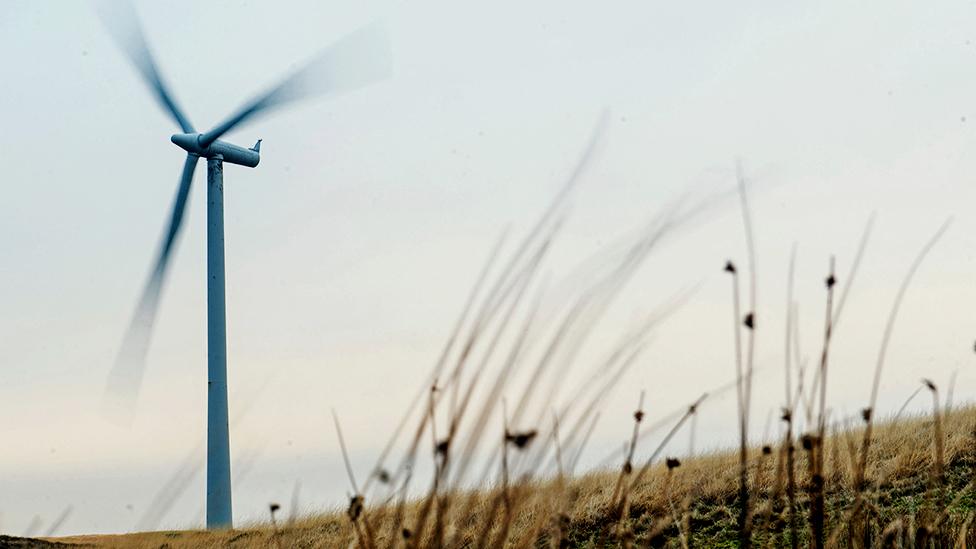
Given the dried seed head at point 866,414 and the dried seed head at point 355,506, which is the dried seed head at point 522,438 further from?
the dried seed head at point 866,414

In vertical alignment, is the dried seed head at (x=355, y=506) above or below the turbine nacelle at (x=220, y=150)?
below

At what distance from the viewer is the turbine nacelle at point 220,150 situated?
57.2ft

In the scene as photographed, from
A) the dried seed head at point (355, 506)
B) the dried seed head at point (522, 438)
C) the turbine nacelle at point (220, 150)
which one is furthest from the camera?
the turbine nacelle at point (220, 150)

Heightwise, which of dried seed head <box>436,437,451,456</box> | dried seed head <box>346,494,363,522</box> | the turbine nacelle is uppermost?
the turbine nacelle

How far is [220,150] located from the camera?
1791 centimetres

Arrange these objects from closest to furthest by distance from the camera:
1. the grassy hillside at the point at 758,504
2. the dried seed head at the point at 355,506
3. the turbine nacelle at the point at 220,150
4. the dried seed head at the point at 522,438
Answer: the dried seed head at the point at 522,438 → the dried seed head at the point at 355,506 → the grassy hillside at the point at 758,504 → the turbine nacelle at the point at 220,150

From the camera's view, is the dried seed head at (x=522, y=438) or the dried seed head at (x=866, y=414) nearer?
the dried seed head at (x=522, y=438)

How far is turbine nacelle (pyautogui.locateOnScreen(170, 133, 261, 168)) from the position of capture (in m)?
17.4

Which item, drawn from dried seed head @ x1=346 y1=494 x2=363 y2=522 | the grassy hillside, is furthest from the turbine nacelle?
dried seed head @ x1=346 y1=494 x2=363 y2=522

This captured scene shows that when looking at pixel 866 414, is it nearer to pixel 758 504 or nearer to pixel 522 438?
pixel 522 438

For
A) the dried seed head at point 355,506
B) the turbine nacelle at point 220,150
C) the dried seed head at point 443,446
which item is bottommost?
the dried seed head at point 355,506

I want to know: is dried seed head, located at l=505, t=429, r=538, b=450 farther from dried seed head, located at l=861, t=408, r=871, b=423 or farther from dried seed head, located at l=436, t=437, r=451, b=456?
dried seed head, located at l=861, t=408, r=871, b=423

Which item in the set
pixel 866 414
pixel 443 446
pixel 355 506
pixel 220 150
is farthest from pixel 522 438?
pixel 220 150

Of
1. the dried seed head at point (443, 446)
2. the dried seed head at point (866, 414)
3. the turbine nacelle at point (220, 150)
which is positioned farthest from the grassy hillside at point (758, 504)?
the turbine nacelle at point (220, 150)
